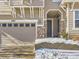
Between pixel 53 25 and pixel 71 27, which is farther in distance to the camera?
pixel 53 25

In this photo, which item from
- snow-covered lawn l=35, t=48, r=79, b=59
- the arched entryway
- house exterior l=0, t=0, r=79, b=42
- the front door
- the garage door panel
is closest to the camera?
snow-covered lawn l=35, t=48, r=79, b=59

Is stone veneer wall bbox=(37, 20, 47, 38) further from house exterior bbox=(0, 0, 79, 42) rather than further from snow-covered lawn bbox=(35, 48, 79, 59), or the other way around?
snow-covered lawn bbox=(35, 48, 79, 59)

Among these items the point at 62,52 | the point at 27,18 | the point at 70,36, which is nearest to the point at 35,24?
the point at 27,18

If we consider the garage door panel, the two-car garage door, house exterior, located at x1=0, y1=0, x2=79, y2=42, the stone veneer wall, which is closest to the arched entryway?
house exterior, located at x1=0, y1=0, x2=79, y2=42

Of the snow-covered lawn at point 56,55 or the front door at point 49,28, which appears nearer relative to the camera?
the snow-covered lawn at point 56,55

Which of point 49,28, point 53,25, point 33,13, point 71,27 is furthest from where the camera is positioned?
point 49,28

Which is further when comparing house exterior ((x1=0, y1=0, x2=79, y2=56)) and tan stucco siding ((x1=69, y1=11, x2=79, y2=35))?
house exterior ((x1=0, y1=0, x2=79, y2=56))

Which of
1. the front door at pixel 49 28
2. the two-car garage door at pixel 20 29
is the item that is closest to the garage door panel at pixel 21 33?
the two-car garage door at pixel 20 29

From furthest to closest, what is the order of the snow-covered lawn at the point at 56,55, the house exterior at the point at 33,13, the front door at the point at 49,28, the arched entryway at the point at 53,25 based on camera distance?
the front door at the point at 49,28, the arched entryway at the point at 53,25, the house exterior at the point at 33,13, the snow-covered lawn at the point at 56,55

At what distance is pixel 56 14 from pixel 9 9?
5614 millimetres

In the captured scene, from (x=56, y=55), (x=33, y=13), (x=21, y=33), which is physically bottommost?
(x=21, y=33)

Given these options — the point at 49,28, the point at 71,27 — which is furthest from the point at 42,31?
the point at 71,27

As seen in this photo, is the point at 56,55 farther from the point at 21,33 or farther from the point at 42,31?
the point at 42,31

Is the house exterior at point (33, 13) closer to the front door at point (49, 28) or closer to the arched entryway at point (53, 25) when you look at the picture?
the arched entryway at point (53, 25)
